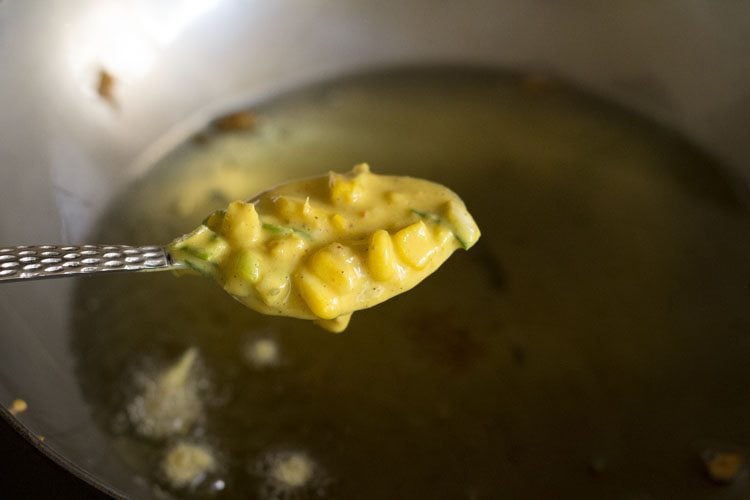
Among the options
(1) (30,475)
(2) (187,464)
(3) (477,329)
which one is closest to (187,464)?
(2) (187,464)

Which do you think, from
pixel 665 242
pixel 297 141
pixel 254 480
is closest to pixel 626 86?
pixel 665 242

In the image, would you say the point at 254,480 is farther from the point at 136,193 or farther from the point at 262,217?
the point at 136,193

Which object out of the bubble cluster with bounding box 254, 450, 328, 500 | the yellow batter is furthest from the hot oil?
the yellow batter

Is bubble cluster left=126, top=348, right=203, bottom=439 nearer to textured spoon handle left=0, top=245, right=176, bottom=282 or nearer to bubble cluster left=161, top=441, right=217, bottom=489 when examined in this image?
bubble cluster left=161, top=441, right=217, bottom=489

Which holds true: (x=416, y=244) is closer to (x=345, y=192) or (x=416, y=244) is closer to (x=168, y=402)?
(x=345, y=192)

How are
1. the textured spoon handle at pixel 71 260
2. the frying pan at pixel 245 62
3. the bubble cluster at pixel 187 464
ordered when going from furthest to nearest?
1. the frying pan at pixel 245 62
2. the bubble cluster at pixel 187 464
3. the textured spoon handle at pixel 71 260

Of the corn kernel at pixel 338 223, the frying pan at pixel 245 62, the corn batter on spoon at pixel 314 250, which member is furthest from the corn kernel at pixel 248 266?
the frying pan at pixel 245 62

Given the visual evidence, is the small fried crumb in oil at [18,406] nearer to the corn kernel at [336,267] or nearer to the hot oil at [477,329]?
the hot oil at [477,329]
